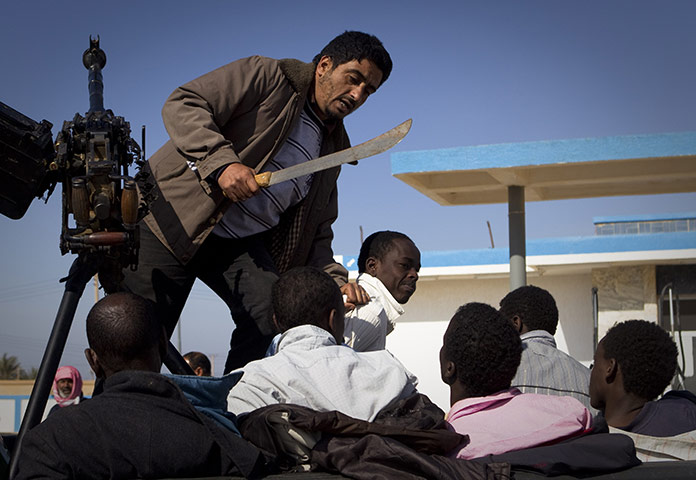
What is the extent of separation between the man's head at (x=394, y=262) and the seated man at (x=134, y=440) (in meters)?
1.79

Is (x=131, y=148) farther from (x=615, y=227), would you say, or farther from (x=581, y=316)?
(x=615, y=227)

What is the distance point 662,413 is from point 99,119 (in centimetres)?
198

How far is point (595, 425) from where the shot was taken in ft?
7.54

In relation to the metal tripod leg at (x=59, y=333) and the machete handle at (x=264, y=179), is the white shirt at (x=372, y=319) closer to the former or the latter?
the machete handle at (x=264, y=179)

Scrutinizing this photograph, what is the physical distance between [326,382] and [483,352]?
621 mm

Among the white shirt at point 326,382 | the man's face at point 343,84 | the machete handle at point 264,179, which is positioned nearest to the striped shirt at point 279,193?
the man's face at point 343,84

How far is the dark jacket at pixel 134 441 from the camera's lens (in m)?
1.84

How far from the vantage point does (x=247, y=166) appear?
307 centimetres

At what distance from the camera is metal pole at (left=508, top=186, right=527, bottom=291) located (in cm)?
941

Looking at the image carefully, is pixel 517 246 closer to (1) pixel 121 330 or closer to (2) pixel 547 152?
(2) pixel 547 152

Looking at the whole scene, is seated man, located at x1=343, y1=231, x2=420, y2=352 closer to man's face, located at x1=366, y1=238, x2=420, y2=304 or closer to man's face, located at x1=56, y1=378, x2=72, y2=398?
man's face, located at x1=366, y1=238, x2=420, y2=304

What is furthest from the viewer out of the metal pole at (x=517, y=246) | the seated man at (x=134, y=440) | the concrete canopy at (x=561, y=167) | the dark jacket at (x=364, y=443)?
the metal pole at (x=517, y=246)

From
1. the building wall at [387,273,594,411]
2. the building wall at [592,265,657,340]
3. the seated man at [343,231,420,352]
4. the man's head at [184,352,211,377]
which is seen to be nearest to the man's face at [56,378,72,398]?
the man's head at [184,352,211,377]

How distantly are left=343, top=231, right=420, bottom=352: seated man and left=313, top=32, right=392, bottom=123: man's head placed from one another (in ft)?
2.18
